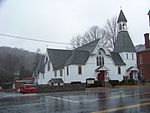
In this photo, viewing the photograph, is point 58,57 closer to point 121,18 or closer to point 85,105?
point 121,18

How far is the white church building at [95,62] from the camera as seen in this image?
51.0 meters

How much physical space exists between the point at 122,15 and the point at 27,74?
151ft

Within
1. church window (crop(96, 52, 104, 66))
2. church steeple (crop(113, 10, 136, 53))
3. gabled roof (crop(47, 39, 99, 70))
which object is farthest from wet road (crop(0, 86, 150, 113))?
church steeple (crop(113, 10, 136, 53))

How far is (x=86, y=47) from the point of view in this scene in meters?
55.5

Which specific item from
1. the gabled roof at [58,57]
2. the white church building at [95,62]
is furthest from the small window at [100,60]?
the gabled roof at [58,57]

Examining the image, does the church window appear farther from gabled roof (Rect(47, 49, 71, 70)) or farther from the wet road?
the wet road

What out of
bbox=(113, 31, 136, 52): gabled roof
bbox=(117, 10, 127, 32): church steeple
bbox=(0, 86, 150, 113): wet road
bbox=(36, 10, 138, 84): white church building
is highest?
bbox=(117, 10, 127, 32): church steeple

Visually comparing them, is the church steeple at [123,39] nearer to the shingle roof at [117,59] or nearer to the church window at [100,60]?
the shingle roof at [117,59]

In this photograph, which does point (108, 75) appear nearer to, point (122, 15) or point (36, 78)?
point (122, 15)

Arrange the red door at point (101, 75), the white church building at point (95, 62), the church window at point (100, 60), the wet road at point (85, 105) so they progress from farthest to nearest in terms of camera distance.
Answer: the church window at point (100, 60)
the red door at point (101, 75)
the white church building at point (95, 62)
the wet road at point (85, 105)

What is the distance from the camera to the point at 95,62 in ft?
173

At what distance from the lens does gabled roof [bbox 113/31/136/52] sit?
58.2 meters

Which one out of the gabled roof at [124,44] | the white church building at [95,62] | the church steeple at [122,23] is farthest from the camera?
the church steeple at [122,23]

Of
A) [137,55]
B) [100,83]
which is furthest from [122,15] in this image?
[100,83]
